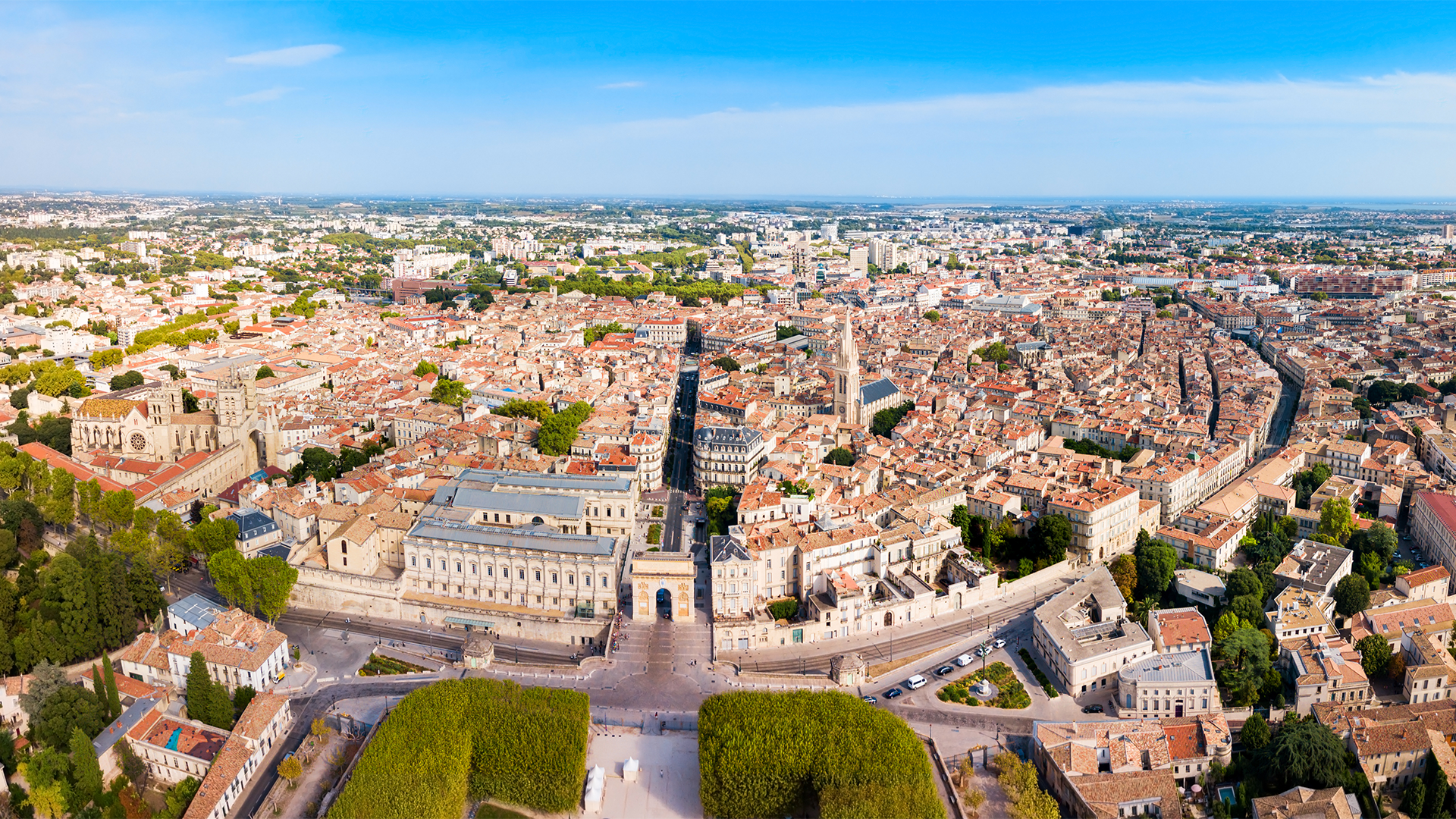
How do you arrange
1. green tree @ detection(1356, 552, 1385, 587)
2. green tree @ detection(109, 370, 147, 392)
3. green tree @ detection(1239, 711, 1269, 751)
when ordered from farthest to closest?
green tree @ detection(109, 370, 147, 392), green tree @ detection(1356, 552, 1385, 587), green tree @ detection(1239, 711, 1269, 751)

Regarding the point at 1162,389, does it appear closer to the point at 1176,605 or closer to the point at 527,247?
the point at 1176,605

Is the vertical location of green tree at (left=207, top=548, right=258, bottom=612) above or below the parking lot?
above

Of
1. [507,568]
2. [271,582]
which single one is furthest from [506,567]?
[271,582]

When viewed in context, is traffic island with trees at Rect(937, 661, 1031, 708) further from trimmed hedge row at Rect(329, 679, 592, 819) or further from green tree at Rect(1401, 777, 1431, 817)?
trimmed hedge row at Rect(329, 679, 592, 819)

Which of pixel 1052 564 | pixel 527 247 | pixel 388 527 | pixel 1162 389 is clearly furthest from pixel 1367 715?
pixel 527 247

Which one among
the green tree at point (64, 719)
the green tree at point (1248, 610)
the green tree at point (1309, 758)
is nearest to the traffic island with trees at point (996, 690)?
the green tree at point (1309, 758)

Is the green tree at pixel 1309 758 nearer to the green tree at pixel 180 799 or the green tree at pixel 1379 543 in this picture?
the green tree at pixel 1379 543

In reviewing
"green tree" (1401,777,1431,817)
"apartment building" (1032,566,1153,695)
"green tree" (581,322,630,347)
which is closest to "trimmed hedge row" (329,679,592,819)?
"apartment building" (1032,566,1153,695)
